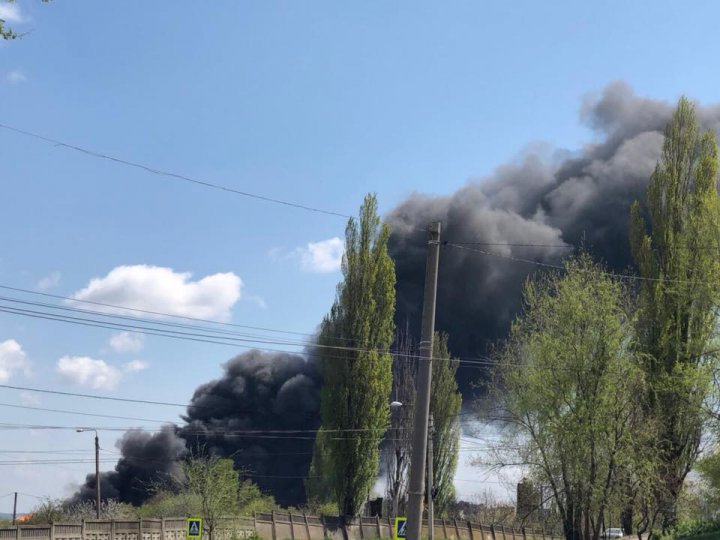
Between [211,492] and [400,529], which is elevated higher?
[400,529]

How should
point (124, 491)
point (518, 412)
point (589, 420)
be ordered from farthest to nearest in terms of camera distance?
point (124, 491) → point (518, 412) → point (589, 420)

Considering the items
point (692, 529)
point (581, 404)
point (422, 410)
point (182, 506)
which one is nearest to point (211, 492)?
point (182, 506)

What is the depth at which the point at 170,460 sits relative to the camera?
124 meters

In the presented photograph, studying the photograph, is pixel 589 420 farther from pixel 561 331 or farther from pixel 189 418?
pixel 189 418

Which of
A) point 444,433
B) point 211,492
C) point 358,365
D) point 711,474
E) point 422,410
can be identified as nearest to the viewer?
point 422,410

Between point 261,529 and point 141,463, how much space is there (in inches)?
3124

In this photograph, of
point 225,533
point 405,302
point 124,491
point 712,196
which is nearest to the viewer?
point 712,196

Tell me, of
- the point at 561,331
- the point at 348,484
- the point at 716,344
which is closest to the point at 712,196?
the point at 716,344

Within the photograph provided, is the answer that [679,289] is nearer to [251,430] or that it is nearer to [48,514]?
[48,514]

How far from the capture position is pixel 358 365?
2335 inches

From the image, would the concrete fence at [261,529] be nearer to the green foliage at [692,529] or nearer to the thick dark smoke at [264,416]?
the green foliage at [692,529]

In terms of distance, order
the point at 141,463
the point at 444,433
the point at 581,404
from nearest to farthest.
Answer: the point at 581,404
the point at 444,433
the point at 141,463

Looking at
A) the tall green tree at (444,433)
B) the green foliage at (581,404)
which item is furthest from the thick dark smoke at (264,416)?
the green foliage at (581,404)

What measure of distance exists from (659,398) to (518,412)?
443 inches
